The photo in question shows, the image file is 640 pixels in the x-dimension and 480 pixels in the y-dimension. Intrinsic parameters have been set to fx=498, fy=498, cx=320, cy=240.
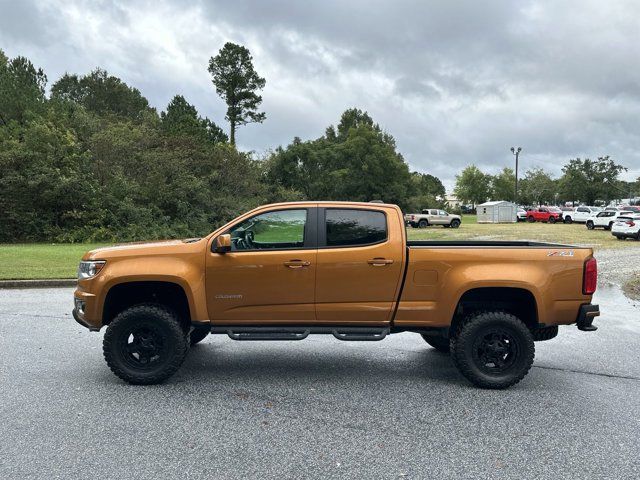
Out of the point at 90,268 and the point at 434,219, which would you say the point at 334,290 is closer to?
the point at 90,268

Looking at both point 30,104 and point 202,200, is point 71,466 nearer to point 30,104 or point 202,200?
point 202,200

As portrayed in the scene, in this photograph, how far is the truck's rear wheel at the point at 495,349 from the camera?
4.84m

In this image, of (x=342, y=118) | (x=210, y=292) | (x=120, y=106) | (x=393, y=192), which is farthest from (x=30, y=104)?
(x=342, y=118)

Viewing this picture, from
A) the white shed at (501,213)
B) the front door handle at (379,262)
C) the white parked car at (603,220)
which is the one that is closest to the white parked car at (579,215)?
the white shed at (501,213)

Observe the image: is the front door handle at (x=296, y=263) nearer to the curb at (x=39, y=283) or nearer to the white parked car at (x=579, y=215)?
the curb at (x=39, y=283)

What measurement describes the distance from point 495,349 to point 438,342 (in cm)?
127

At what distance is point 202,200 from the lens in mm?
28859

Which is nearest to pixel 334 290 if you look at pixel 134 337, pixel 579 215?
pixel 134 337

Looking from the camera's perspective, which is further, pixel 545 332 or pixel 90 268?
pixel 545 332

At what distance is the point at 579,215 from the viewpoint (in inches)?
1917

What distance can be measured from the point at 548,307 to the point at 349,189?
177 feet

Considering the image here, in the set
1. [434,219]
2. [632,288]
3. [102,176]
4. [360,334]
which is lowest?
[632,288]

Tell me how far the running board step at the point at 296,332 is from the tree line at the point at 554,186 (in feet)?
262

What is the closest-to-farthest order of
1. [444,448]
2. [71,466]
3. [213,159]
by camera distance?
[71,466] → [444,448] → [213,159]
